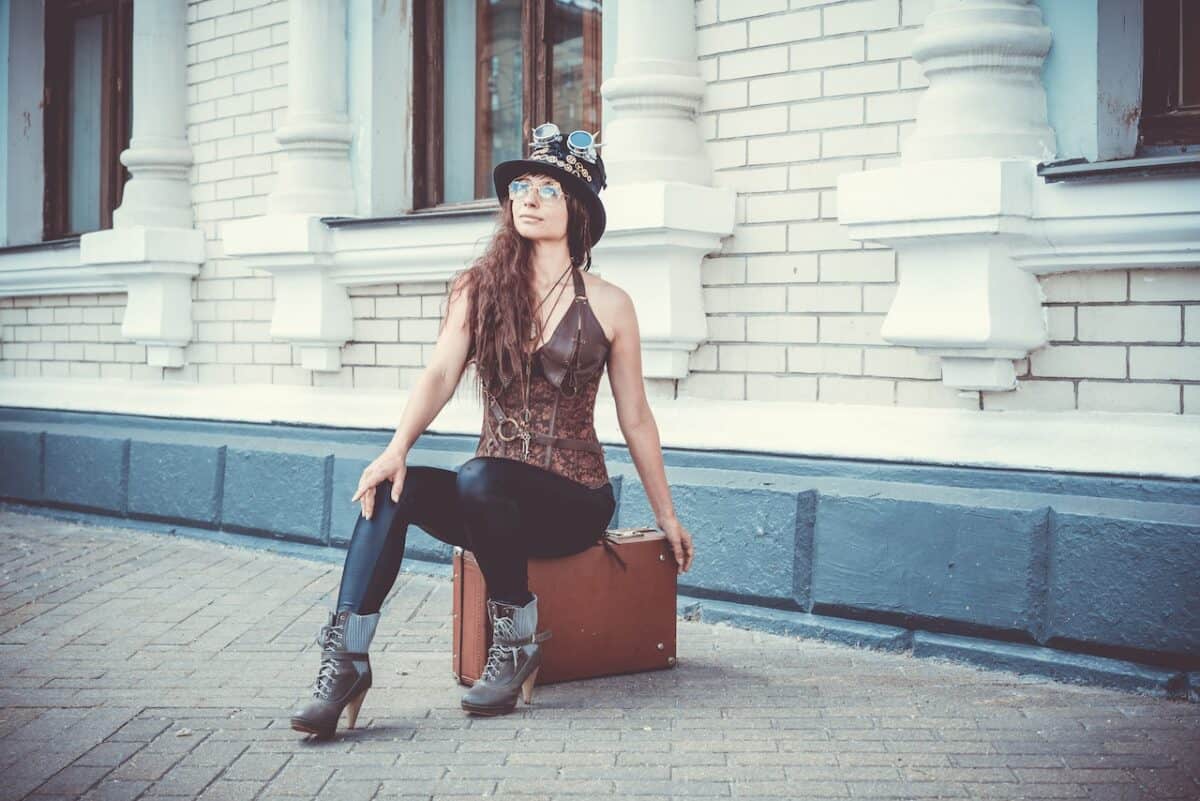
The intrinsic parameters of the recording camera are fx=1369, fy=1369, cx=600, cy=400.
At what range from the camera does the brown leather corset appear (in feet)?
13.0

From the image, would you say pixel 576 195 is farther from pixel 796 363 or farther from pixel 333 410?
pixel 333 410

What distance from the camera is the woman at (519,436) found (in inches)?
144

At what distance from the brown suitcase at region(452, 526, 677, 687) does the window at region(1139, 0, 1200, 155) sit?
2081mm

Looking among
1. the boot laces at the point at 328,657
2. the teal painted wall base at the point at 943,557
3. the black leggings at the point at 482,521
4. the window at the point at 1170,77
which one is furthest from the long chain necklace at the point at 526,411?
the window at the point at 1170,77

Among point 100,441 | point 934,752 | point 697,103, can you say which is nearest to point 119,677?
point 934,752

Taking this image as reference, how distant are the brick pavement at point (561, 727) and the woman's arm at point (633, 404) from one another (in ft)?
2.08

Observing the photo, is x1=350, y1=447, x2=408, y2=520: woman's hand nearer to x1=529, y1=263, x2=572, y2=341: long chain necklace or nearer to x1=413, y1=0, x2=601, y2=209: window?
x1=529, y1=263, x2=572, y2=341: long chain necklace

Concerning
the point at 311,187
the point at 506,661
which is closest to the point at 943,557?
the point at 506,661

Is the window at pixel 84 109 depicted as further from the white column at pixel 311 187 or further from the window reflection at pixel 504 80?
the window reflection at pixel 504 80

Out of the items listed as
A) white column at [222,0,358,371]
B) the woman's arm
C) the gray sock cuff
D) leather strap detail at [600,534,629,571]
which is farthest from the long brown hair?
white column at [222,0,358,371]

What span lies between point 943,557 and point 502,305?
1726 millimetres

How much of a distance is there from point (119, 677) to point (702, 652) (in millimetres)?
1894

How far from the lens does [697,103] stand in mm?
5445

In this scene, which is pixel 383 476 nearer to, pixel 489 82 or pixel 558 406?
pixel 558 406
